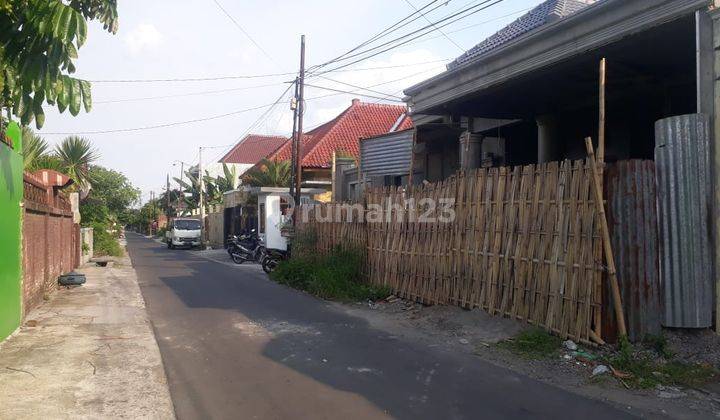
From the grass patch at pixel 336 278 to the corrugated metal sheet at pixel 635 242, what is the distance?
5.75 metres

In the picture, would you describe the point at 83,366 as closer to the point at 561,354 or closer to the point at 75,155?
the point at 561,354

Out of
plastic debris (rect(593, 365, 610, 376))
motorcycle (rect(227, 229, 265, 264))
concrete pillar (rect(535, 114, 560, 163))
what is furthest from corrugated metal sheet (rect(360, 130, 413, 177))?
motorcycle (rect(227, 229, 265, 264))

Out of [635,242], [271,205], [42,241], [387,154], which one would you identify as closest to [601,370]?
[635,242]

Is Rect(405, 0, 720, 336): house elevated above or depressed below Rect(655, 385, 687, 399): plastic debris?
above

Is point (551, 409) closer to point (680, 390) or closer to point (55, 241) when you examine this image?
point (680, 390)

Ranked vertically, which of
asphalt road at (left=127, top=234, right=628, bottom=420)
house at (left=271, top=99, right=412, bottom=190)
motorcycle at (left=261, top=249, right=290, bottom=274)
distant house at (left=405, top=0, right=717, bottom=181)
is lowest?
asphalt road at (left=127, top=234, right=628, bottom=420)

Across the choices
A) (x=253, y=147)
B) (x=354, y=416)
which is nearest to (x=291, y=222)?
(x=354, y=416)

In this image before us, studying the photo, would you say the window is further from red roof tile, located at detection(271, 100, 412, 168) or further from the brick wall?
the brick wall

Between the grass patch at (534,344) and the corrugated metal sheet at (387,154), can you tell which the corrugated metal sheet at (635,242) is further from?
the corrugated metal sheet at (387,154)

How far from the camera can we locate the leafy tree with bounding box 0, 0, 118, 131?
3.71 m

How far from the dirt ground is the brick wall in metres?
5.87

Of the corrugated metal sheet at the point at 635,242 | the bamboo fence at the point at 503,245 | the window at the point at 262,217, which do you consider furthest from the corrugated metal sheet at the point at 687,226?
the window at the point at 262,217

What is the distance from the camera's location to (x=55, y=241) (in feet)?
45.6

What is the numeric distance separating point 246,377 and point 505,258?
4.18m
